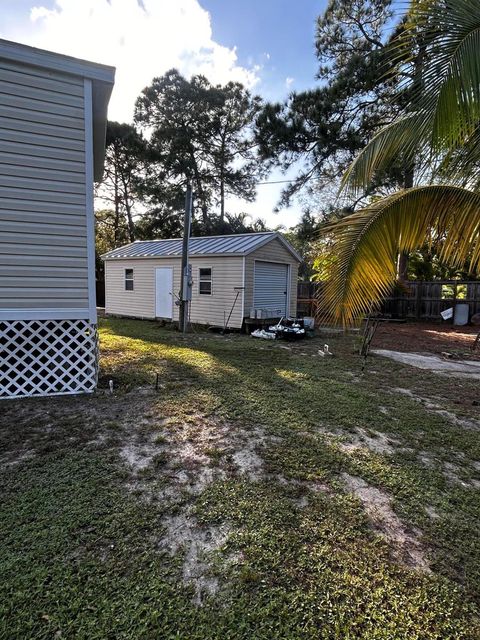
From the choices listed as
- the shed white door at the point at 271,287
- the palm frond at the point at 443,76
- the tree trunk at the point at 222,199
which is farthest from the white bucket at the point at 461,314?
A: the tree trunk at the point at 222,199

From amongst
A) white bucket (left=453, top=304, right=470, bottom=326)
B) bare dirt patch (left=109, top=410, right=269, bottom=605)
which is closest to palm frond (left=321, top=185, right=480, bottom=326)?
bare dirt patch (left=109, top=410, right=269, bottom=605)

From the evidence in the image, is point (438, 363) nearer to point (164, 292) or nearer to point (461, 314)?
point (461, 314)

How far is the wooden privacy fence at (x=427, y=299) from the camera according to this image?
13.4 meters

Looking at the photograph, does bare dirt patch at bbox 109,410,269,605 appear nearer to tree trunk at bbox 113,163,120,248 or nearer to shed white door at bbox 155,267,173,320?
shed white door at bbox 155,267,173,320

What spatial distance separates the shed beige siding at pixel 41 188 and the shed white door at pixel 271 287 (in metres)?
6.60

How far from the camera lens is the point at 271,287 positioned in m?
11.2

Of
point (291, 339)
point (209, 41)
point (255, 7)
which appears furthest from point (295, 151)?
point (291, 339)

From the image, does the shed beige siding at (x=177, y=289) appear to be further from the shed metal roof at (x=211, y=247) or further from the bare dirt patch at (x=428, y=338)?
the bare dirt patch at (x=428, y=338)

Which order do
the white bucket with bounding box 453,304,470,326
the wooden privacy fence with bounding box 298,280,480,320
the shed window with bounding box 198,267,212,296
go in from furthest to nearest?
the wooden privacy fence with bounding box 298,280,480,320 < the white bucket with bounding box 453,304,470,326 < the shed window with bounding box 198,267,212,296

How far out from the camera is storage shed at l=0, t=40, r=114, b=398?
405cm

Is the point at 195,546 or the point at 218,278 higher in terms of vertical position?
the point at 218,278

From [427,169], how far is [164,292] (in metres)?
10.0

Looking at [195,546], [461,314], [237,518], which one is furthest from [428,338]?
[195,546]

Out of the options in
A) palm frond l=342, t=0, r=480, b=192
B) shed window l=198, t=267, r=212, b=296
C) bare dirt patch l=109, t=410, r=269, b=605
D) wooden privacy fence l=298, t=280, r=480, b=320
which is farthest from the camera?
wooden privacy fence l=298, t=280, r=480, b=320
